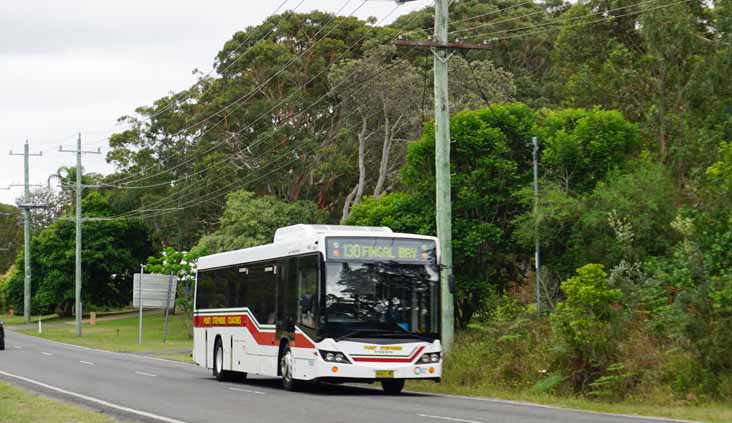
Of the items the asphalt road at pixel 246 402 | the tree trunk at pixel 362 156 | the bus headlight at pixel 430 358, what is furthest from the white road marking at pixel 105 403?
the tree trunk at pixel 362 156

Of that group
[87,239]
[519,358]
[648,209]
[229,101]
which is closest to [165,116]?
[229,101]

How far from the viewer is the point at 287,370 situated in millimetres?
23812

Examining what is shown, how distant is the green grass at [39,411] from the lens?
16.7 metres

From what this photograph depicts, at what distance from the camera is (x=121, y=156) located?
79312mm

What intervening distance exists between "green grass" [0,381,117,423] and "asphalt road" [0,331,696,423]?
20.1 inches

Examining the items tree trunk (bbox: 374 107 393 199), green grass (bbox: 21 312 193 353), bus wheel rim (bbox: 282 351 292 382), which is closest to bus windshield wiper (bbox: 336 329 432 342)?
bus wheel rim (bbox: 282 351 292 382)

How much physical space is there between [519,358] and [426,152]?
15016 mm

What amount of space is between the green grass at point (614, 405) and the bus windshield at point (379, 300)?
2.16m

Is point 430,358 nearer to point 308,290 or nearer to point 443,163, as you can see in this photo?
point 308,290

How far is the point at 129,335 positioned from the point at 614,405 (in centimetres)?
5253

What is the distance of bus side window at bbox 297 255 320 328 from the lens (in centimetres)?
2225

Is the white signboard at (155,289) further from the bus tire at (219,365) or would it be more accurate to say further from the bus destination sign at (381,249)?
the bus destination sign at (381,249)

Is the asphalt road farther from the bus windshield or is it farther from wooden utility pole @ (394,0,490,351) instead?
wooden utility pole @ (394,0,490,351)

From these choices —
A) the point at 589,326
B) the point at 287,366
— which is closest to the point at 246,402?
the point at 287,366
